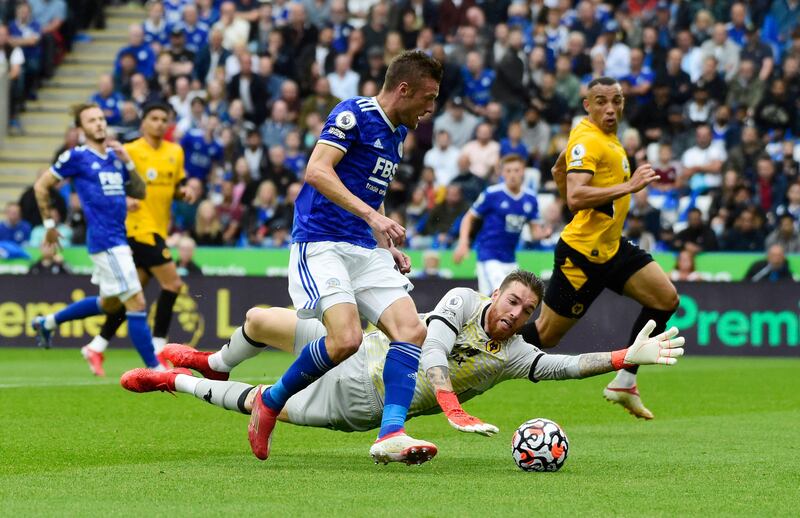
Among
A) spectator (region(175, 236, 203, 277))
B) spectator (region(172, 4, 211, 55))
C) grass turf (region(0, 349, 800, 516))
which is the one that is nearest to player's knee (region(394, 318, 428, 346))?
grass turf (region(0, 349, 800, 516))

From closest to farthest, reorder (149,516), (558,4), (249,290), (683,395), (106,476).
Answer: (149,516) < (106,476) < (683,395) < (249,290) < (558,4)

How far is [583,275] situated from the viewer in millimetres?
10625

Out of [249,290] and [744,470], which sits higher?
[744,470]

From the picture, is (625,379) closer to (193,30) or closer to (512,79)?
(512,79)

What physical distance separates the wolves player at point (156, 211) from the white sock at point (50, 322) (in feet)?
2.02

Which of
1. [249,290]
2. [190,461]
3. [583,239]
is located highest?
[583,239]

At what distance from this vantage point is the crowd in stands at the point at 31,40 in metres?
25.4

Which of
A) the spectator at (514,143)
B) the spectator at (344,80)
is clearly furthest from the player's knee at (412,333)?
the spectator at (344,80)

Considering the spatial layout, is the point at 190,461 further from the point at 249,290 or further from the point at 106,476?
the point at 249,290

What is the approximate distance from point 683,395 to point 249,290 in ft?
25.9

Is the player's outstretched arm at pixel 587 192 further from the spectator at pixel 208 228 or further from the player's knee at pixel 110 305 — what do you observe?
the spectator at pixel 208 228

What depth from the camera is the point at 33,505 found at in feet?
19.9

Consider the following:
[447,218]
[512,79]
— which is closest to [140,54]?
[512,79]

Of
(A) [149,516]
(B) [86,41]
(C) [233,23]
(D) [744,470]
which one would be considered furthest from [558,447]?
(B) [86,41]
